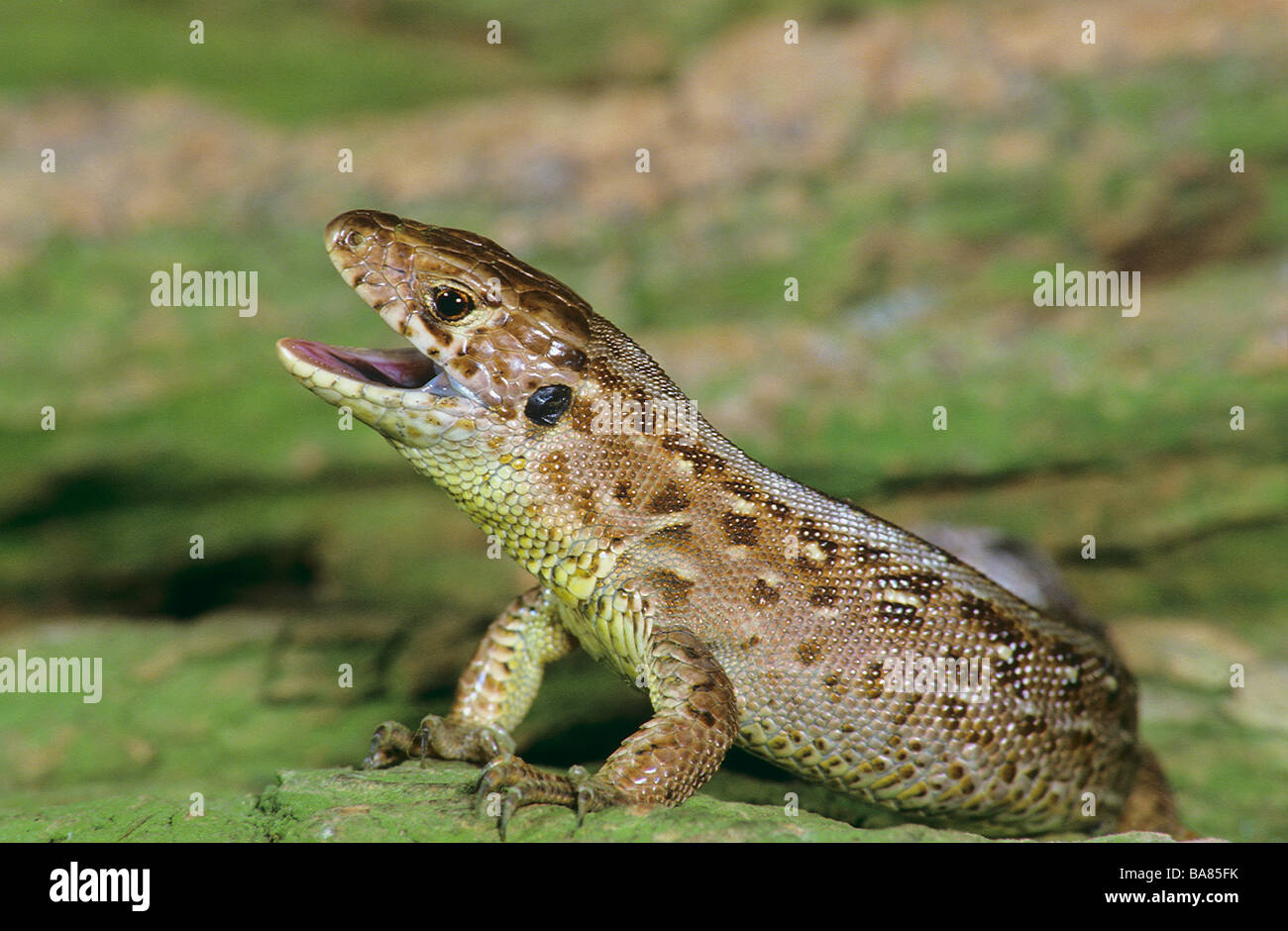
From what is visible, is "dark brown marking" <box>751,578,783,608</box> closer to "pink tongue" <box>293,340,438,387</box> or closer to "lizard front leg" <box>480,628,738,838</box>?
"lizard front leg" <box>480,628,738,838</box>

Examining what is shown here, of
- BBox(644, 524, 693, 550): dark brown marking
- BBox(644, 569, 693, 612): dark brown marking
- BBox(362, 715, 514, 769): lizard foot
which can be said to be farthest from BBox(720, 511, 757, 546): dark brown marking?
BBox(362, 715, 514, 769): lizard foot

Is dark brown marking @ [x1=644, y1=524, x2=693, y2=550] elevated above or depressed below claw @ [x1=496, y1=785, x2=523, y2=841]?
above

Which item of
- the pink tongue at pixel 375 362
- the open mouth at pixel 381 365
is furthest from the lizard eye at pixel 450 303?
the pink tongue at pixel 375 362

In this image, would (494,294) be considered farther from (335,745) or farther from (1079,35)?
(1079,35)

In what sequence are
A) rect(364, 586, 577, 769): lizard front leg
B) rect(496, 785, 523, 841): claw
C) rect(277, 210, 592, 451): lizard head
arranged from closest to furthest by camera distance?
rect(496, 785, 523, 841): claw
rect(277, 210, 592, 451): lizard head
rect(364, 586, 577, 769): lizard front leg

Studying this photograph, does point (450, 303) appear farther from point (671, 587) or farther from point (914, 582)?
point (914, 582)

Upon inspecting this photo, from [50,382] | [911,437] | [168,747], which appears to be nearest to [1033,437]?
[911,437]
